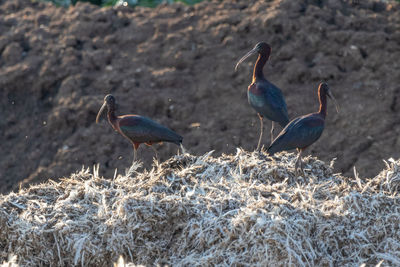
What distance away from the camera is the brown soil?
913 cm

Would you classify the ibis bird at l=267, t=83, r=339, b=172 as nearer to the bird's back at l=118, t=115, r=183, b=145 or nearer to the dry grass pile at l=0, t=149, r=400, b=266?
the dry grass pile at l=0, t=149, r=400, b=266

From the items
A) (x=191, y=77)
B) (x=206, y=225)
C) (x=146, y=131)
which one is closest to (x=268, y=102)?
(x=146, y=131)

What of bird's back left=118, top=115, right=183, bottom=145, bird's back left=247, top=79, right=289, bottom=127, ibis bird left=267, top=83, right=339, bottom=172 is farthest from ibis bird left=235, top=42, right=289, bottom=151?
bird's back left=118, top=115, right=183, bottom=145

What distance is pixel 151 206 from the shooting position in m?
5.30

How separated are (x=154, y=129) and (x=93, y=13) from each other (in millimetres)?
4549

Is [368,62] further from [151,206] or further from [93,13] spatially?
[151,206]

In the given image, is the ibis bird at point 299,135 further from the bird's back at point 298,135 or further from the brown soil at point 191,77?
the brown soil at point 191,77

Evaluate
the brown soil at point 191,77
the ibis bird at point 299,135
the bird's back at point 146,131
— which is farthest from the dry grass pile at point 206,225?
the brown soil at point 191,77

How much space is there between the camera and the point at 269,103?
7324 mm

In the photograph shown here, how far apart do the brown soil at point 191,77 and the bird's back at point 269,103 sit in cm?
166

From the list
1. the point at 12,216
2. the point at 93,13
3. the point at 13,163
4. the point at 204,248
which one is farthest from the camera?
the point at 93,13

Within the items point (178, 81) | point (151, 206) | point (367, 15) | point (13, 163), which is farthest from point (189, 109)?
point (151, 206)

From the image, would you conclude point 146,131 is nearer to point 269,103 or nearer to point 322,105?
point 269,103

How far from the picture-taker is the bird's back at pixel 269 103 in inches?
289
